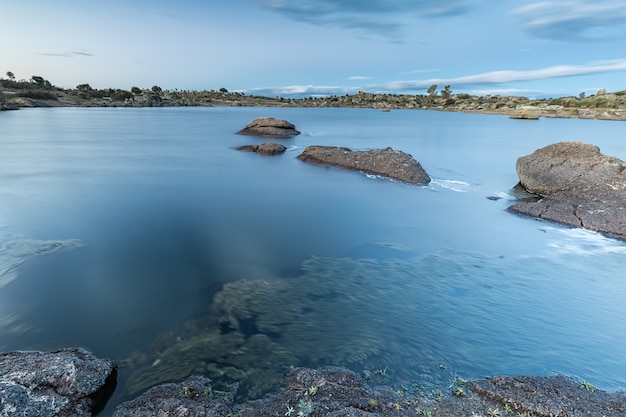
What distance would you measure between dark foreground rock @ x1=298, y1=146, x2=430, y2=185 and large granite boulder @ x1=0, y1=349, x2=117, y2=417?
1679cm

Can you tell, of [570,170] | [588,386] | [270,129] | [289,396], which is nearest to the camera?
[289,396]

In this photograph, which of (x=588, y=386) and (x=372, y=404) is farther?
(x=588, y=386)

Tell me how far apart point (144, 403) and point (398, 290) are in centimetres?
557

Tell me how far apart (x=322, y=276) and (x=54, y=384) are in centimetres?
558

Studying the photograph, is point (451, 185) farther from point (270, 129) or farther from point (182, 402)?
point (270, 129)

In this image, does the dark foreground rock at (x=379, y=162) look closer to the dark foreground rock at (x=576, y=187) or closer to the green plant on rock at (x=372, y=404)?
the dark foreground rock at (x=576, y=187)

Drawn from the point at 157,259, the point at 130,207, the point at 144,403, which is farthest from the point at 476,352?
the point at 130,207

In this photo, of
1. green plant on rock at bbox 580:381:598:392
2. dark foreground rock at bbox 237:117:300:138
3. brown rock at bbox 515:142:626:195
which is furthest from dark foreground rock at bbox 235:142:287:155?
green plant on rock at bbox 580:381:598:392

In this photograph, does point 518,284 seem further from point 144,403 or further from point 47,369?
point 47,369

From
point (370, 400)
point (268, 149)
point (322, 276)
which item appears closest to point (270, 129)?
point (268, 149)

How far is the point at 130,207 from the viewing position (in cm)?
1395

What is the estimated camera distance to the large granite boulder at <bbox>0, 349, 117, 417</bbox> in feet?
13.9

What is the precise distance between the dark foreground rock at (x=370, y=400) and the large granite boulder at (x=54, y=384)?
525 mm

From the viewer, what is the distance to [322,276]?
8.69m
